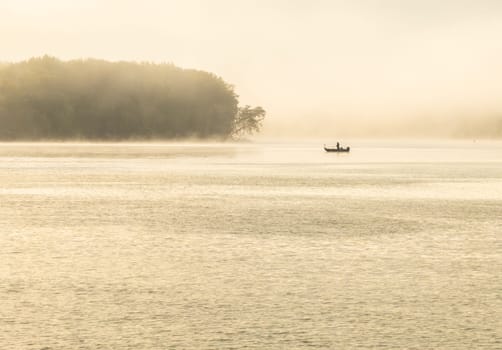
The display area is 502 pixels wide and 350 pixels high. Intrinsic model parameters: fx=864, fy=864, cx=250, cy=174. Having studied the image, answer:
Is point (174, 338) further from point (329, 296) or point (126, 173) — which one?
point (126, 173)

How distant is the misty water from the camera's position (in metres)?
18.8

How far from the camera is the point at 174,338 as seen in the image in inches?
720

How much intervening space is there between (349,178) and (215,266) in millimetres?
55470

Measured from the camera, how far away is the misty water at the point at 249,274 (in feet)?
61.6

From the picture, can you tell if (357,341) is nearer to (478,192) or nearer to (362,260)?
(362,260)

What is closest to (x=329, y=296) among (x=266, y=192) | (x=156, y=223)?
(x=156, y=223)

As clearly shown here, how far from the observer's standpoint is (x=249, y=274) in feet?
84.2

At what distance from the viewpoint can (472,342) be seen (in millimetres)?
18125

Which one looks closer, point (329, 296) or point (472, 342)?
point (472, 342)

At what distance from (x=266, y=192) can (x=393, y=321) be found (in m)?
41.6

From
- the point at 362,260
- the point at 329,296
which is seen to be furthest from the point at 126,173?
the point at 329,296

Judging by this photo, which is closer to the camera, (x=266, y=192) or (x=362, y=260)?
(x=362, y=260)

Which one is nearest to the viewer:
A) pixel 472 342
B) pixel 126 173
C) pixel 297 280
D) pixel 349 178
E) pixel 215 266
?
pixel 472 342

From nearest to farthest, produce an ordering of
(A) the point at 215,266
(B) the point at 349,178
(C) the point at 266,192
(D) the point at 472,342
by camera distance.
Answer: (D) the point at 472,342 < (A) the point at 215,266 < (C) the point at 266,192 < (B) the point at 349,178
